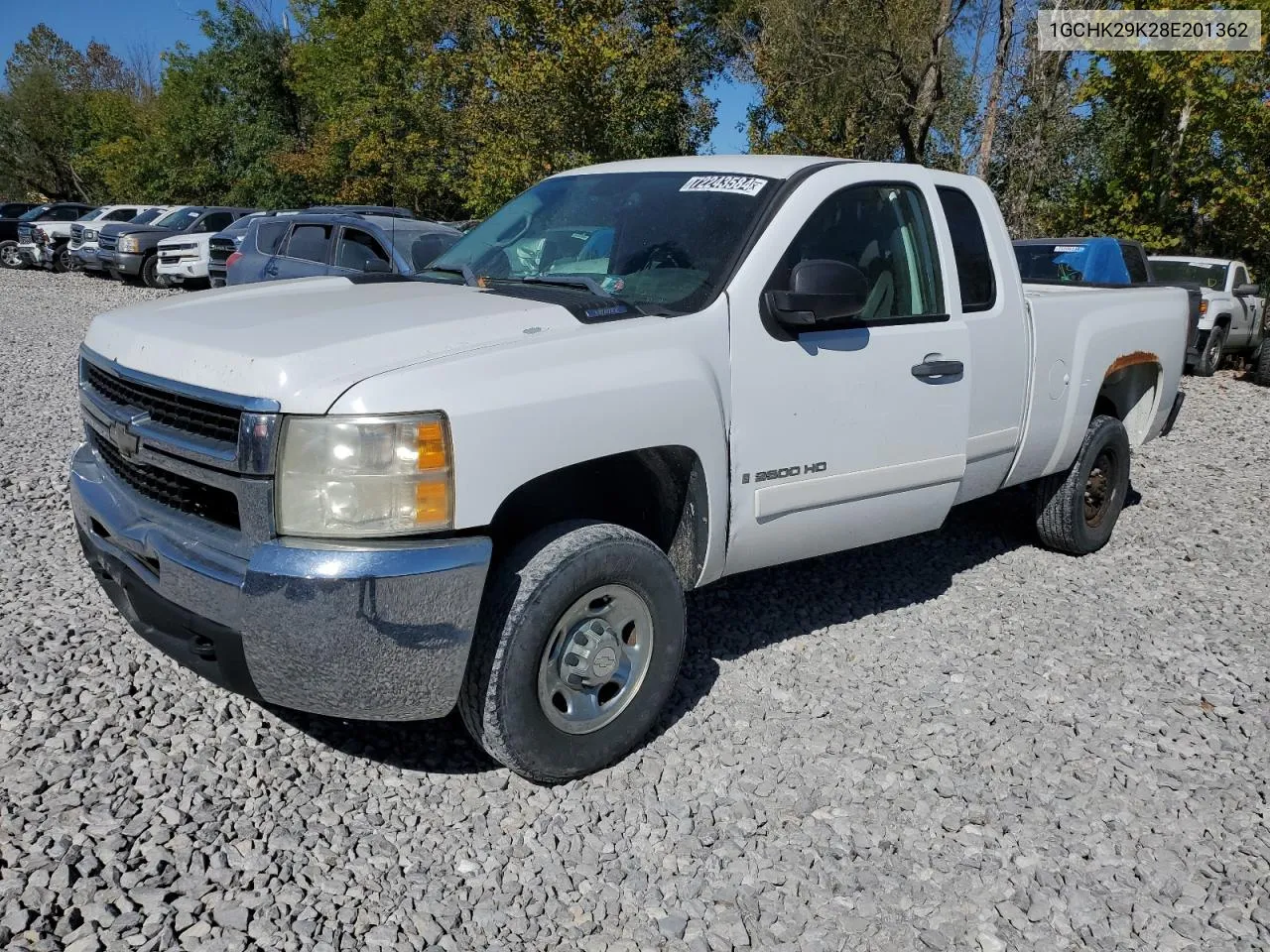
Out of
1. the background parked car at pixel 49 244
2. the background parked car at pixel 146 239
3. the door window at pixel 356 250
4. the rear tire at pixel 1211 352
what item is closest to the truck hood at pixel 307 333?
the door window at pixel 356 250

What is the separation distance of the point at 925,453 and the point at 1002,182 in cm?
1984

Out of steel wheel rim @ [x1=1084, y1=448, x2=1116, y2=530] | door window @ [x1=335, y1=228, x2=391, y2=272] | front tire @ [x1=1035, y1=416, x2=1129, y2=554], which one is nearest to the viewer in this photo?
front tire @ [x1=1035, y1=416, x2=1129, y2=554]

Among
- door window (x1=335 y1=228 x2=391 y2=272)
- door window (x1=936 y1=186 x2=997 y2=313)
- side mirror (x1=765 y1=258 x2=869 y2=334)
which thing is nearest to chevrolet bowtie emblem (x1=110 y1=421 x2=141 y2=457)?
side mirror (x1=765 y1=258 x2=869 y2=334)

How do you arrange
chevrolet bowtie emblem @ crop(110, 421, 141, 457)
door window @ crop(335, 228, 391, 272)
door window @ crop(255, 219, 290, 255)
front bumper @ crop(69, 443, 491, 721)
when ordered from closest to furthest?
1. front bumper @ crop(69, 443, 491, 721)
2. chevrolet bowtie emblem @ crop(110, 421, 141, 457)
3. door window @ crop(335, 228, 391, 272)
4. door window @ crop(255, 219, 290, 255)

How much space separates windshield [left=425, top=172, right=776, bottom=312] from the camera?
369cm

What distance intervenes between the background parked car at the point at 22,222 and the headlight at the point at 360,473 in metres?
27.9

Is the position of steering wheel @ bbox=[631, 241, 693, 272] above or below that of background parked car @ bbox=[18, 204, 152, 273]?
above

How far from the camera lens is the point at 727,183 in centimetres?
396

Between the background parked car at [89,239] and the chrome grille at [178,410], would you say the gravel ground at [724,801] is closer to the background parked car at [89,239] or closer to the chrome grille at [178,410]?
the chrome grille at [178,410]

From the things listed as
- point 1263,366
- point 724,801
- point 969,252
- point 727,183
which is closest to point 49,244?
point 1263,366

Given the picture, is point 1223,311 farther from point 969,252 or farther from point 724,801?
point 724,801

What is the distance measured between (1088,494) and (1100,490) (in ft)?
0.28

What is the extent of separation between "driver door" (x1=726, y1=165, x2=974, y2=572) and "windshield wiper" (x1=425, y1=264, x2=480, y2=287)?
1.07m

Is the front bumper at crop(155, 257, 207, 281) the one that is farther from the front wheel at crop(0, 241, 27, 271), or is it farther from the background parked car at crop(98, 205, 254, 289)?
the front wheel at crop(0, 241, 27, 271)
